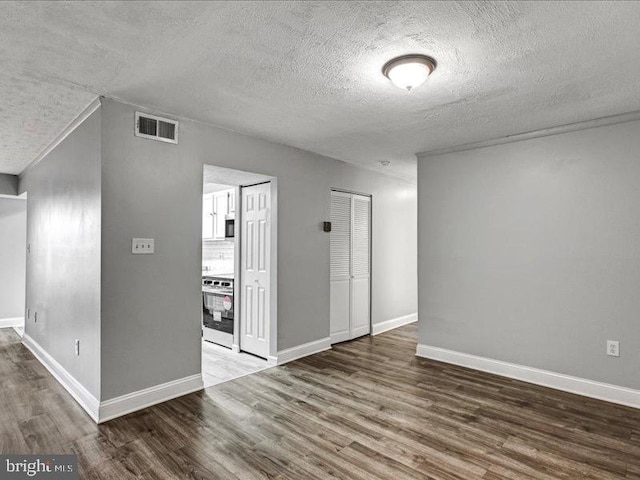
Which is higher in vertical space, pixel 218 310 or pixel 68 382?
pixel 218 310

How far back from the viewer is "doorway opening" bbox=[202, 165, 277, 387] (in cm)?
419

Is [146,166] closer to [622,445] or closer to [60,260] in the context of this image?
[60,260]

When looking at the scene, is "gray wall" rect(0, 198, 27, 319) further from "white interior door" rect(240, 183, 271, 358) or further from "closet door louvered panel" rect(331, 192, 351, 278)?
"closet door louvered panel" rect(331, 192, 351, 278)

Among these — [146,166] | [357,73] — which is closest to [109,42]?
[146,166]

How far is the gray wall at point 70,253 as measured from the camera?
3.00m

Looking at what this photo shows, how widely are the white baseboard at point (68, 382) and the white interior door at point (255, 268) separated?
5.90ft

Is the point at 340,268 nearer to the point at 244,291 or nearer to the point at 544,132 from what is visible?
the point at 244,291

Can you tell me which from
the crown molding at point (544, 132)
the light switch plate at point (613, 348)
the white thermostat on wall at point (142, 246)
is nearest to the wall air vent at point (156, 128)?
the white thermostat on wall at point (142, 246)

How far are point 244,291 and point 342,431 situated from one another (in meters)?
2.33

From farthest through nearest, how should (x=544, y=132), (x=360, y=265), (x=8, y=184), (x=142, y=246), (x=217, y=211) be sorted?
(x=8, y=184)
(x=217, y=211)
(x=360, y=265)
(x=544, y=132)
(x=142, y=246)

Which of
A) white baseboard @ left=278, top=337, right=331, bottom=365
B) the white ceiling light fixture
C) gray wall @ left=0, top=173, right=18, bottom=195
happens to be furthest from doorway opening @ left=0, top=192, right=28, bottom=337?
the white ceiling light fixture

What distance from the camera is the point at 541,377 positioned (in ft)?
12.1

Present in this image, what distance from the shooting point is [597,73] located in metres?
2.49

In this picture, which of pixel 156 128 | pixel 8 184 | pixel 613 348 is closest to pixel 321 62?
pixel 156 128
